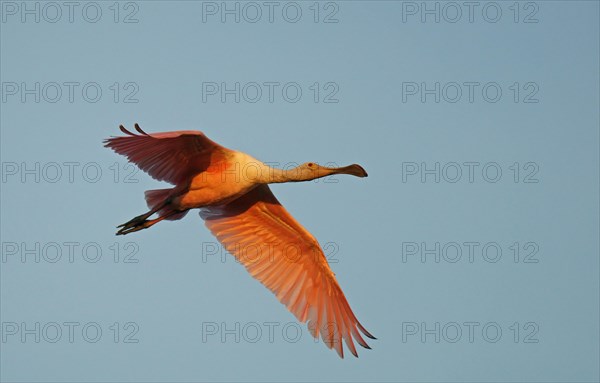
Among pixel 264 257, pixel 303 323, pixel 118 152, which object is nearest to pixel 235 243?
pixel 264 257

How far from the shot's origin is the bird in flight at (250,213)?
539 inches

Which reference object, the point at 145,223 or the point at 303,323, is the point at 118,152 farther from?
the point at 303,323

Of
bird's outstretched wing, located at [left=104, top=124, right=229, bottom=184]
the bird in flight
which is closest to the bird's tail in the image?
the bird in flight

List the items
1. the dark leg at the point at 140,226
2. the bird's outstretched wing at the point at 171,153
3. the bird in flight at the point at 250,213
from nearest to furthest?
1. the bird's outstretched wing at the point at 171,153
2. the bird in flight at the point at 250,213
3. the dark leg at the point at 140,226

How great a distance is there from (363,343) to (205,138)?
386 centimetres

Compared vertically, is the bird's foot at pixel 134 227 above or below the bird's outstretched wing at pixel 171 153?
below

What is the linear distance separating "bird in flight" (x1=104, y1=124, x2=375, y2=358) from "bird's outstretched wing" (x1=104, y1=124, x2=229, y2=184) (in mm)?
12

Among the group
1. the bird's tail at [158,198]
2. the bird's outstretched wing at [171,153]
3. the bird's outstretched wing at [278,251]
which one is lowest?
the bird's outstretched wing at [278,251]

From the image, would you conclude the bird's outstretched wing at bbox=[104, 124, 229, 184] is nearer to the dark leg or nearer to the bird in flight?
the bird in flight

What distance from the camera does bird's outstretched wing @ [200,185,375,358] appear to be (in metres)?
15.3

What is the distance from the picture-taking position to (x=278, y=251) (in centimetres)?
1569

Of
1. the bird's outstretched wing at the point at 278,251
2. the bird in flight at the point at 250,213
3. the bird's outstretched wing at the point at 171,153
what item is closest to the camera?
the bird's outstretched wing at the point at 171,153

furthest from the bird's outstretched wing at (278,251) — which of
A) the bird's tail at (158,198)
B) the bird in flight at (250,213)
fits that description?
the bird's tail at (158,198)

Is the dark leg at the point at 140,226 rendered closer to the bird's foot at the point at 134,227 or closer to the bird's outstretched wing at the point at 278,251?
the bird's foot at the point at 134,227
